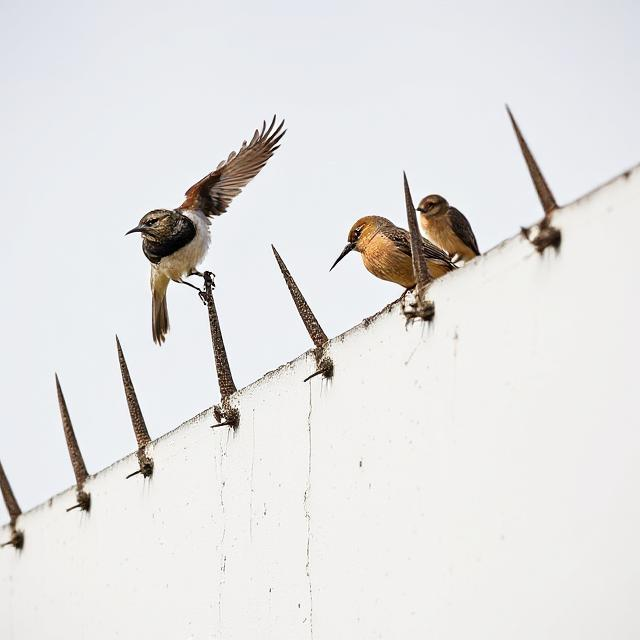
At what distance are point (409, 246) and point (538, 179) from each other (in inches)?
84.9

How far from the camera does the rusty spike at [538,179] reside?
3.16m

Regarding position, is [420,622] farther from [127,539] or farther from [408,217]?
[127,539]

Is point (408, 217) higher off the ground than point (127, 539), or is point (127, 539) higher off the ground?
point (127, 539)

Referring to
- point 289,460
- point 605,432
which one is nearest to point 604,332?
point 605,432

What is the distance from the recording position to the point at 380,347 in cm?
400

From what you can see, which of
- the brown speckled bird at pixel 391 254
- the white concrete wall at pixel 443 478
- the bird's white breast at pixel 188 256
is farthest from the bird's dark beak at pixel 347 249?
the bird's white breast at pixel 188 256

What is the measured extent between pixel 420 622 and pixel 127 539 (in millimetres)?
2692

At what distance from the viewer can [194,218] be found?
26.8ft

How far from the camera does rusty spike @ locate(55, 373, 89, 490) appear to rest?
21.2ft

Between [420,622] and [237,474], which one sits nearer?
[420,622]

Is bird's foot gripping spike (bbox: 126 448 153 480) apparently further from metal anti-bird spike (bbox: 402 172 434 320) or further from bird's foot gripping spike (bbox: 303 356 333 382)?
metal anti-bird spike (bbox: 402 172 434 320)

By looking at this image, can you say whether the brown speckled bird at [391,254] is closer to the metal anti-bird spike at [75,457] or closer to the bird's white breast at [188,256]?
the metal anti-bird spike at [75,457]

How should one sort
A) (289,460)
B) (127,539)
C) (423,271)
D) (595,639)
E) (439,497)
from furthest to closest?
(127,539)
(289,460)
(423,271)
(439,497)
(595,639)

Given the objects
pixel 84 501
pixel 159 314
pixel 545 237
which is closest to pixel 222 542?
pixel 84 501
